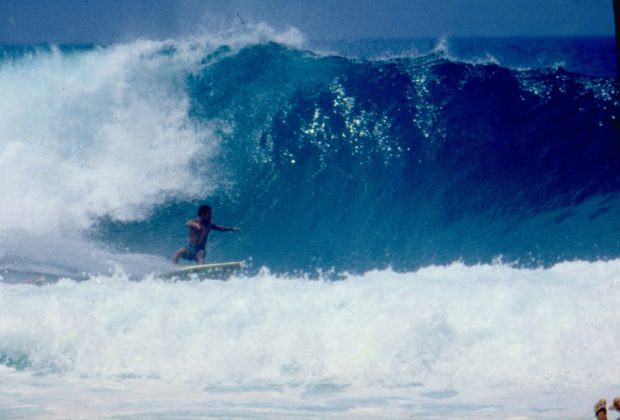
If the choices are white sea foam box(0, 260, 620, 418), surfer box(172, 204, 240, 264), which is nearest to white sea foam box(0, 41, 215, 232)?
surfer box(172, 204, 240, 264)

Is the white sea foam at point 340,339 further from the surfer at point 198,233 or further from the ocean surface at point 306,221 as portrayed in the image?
the surfer at point 198,233

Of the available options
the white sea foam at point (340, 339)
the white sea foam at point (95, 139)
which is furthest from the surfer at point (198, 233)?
the white sea foam at point (95, 139)

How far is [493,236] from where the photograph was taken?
9.59 meters

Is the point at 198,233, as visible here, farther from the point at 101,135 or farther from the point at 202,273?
the point at 101,135

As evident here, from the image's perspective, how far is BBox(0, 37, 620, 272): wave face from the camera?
9758 mm

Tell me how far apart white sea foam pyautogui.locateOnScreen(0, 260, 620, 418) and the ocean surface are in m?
0.02

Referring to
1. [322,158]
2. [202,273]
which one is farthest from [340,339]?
[322,158]

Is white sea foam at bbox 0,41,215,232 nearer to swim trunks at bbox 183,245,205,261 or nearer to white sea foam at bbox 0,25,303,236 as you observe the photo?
white sea foam at bbox 0,25,303,236

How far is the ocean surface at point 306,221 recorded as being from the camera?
475cm

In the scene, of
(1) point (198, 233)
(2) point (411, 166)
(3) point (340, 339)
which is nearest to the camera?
(3) point (340, 339)

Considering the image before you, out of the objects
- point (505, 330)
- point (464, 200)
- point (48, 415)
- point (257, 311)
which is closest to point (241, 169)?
point (464, 200)

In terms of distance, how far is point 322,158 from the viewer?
10.5 meters

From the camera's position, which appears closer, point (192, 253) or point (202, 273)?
point (202, 273)

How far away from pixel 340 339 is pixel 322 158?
579 cm
